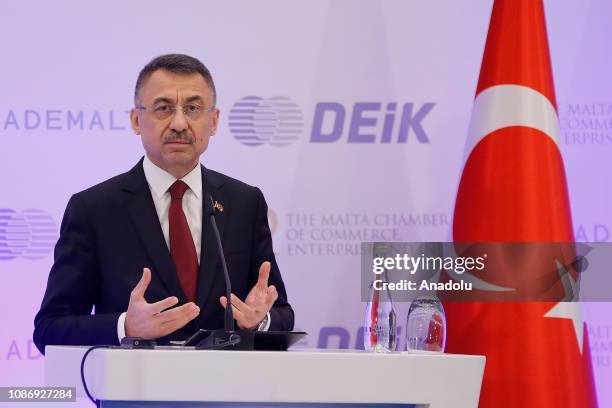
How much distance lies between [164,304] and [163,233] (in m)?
1.04

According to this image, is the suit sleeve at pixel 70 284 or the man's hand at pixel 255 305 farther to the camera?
the suit sleeve at pixel 70 284

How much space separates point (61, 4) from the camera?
15.7 ft

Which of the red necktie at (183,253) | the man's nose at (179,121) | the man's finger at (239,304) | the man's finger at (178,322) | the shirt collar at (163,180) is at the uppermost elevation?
the man's nose at (179,121)

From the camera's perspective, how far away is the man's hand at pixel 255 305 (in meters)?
2.89

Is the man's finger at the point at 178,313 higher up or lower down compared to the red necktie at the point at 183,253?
lower down

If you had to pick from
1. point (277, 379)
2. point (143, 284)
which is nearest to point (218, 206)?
point (143, 284)

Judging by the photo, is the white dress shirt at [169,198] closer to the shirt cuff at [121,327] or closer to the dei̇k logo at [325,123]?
the shirt cuff at [121,327]

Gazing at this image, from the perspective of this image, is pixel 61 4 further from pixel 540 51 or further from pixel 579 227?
pixel 579 227

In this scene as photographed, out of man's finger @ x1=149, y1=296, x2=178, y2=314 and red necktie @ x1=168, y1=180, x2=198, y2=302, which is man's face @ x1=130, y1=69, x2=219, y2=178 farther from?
man's finger @ x1=149, y1=296, x2=178, y2=314

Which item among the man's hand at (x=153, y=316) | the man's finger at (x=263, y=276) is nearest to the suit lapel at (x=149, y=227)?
the man's finger at (x=263, y=276)

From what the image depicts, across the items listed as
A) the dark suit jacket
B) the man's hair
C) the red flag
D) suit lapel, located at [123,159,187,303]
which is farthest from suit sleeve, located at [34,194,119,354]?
the red flag

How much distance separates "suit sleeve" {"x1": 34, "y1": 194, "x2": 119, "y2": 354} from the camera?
331 cm

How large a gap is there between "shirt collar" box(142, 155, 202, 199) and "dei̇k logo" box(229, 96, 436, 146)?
1094 millimetres

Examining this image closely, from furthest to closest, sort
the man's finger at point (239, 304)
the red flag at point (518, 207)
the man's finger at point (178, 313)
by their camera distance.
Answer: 1. the red flag at point (518, 207)
2. the man's finger at point (239, 304)
3. the man's finger at point (178, 313)
